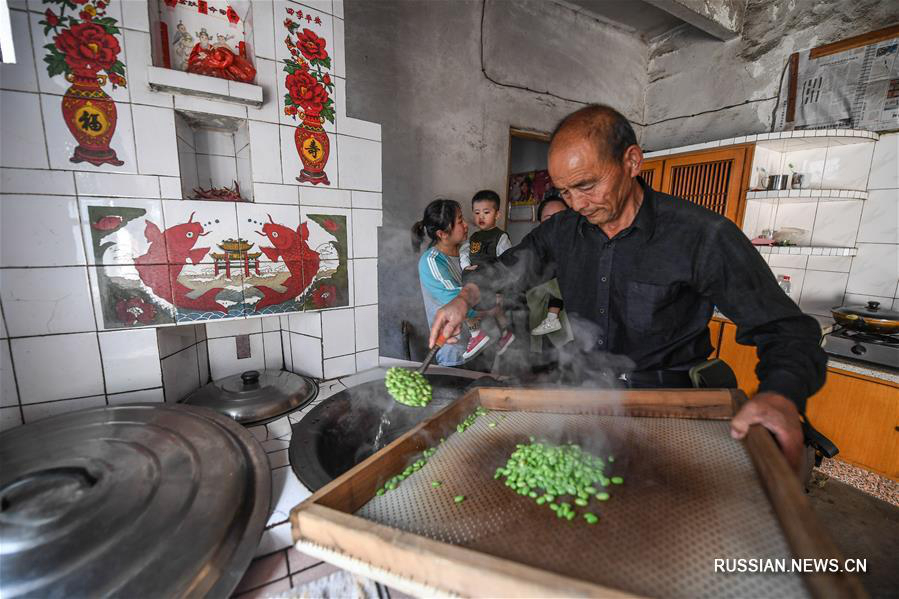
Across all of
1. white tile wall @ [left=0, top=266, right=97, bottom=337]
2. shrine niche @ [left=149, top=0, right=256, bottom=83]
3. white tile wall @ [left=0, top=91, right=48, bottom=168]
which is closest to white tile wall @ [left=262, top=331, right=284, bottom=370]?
white tile wall @ [left=0, top=266, right=97, bottom=337]

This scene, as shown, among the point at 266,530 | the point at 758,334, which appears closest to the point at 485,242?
the point at 758,334

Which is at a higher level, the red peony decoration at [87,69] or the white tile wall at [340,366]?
the red peony decoration at [87,69]

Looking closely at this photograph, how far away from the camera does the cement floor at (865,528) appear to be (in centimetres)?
220

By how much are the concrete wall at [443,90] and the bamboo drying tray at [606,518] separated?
6.66 feet

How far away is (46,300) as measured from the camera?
169 centimetres

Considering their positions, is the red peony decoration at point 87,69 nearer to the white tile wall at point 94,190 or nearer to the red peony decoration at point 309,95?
the white tile wall at point 94,190

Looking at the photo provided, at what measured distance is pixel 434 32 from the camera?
3.18 meters

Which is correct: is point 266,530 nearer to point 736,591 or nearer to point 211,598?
point 211,598

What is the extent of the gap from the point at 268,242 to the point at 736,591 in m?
2.40

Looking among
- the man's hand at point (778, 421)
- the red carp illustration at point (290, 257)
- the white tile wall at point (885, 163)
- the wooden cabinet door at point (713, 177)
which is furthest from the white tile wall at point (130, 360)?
the white tile wall at point (885, 163)

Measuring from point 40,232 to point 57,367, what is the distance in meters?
0.62

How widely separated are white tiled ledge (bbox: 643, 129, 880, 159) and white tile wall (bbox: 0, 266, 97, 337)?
17.9ft

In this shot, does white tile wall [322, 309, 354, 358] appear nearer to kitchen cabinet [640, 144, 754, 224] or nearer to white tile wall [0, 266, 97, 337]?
white tile wall [0, 266, 97, 337]

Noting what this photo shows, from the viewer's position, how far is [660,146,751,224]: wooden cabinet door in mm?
4016
